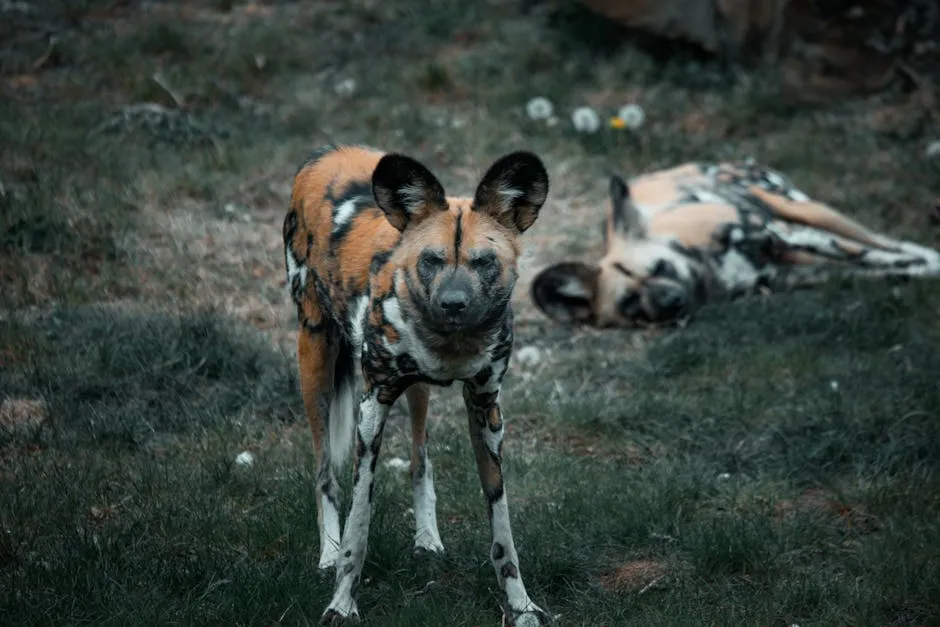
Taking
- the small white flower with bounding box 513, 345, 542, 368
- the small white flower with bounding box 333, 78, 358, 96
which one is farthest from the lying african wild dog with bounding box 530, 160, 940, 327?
the small white flower with bounding box 333, 78, 358, 96

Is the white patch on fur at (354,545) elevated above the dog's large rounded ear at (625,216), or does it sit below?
above

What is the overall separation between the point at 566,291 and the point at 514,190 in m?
3.38

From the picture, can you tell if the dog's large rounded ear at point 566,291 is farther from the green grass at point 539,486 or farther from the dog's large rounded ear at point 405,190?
the dog's large rounded ear at point 405,190

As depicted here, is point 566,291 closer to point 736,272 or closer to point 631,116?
point 736,272

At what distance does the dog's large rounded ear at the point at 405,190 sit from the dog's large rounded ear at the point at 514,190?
0.11m

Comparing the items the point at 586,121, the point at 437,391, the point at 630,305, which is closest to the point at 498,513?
the point at 437,391

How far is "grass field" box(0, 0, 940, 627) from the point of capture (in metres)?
3.55

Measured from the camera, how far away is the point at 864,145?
8.28 meters

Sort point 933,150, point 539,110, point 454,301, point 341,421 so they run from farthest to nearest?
point 539,110 → point 933,150 → point 341,421 → point 454,301

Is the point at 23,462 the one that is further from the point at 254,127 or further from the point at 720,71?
the point at 720,71

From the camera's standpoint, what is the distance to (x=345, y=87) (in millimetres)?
8812

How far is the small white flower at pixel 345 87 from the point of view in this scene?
8742 mm

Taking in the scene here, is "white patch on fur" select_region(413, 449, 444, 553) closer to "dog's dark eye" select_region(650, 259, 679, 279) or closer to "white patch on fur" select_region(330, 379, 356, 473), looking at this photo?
"white patch on fur" select_region(330, 379, 356, 473)

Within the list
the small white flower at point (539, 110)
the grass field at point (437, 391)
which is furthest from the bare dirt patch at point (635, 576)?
the small white flower at point (539, 110)
